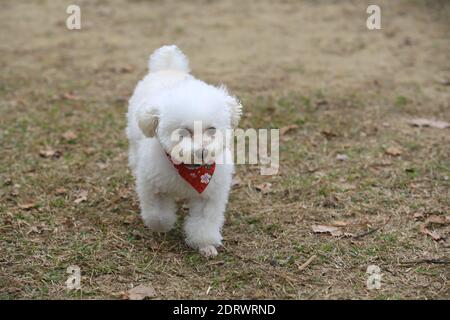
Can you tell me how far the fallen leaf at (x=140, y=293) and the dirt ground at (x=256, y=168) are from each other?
4 centimetres

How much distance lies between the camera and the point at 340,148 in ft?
16.0

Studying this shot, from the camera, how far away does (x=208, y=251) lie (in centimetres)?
339

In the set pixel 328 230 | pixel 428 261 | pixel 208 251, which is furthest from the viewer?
pixel 328 230

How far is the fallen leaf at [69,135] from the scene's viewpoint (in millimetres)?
5051

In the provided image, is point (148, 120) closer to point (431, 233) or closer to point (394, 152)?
point (431, 233)

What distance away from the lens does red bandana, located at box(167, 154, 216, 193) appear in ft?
10.5

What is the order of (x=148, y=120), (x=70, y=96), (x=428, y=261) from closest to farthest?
(x=148, y=120), (x=428, y=261), (x=70, y=96)

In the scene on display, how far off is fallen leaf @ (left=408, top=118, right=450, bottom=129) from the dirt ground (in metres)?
0.10

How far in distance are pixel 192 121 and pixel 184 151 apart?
0.16 m

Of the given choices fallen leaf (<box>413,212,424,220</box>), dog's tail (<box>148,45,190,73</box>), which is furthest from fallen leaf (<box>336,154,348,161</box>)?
dog's tail (<box>148,45,190,73</box>)

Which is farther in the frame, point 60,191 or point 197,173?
point 60,191

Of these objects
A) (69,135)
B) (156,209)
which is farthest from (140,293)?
(69,135)

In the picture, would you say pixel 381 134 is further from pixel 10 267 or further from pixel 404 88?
pixel 10 267

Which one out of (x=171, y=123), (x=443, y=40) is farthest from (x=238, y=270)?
(x=443, y=40)
